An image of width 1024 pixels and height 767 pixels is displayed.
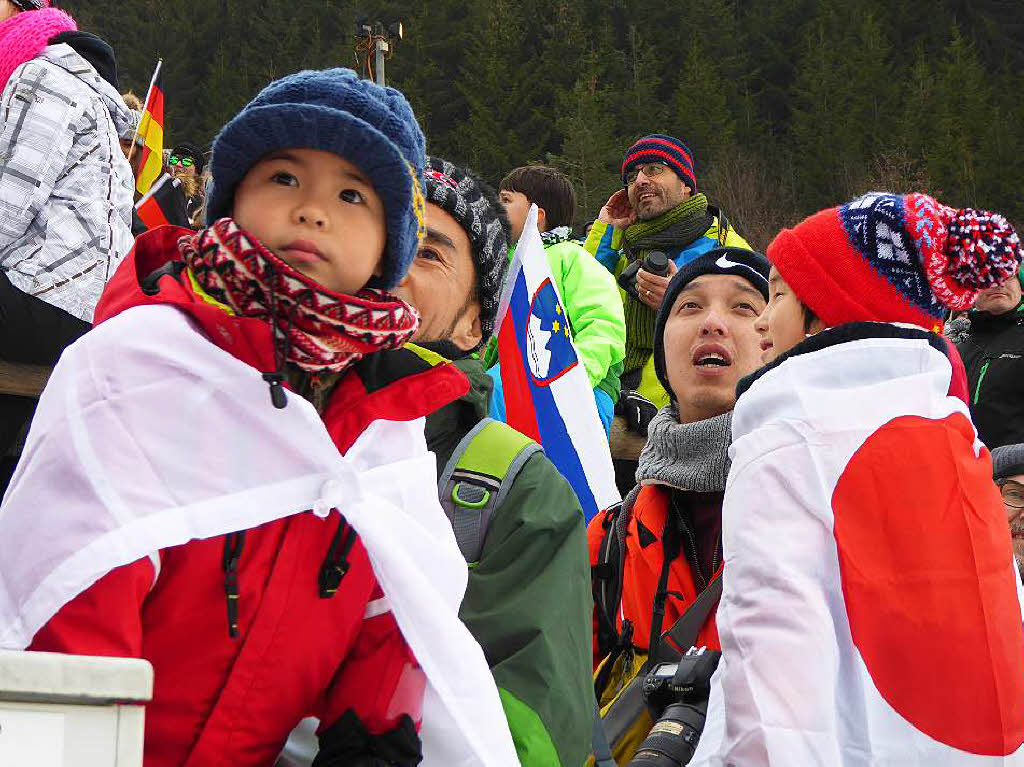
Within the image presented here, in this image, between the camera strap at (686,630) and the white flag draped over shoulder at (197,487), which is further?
the camera strap at (686,630)

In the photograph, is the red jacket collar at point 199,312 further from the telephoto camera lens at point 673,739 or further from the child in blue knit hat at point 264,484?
the telephoto camera lens at point 673,739

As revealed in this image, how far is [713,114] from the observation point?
3719 cm

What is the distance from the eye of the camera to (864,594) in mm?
2408

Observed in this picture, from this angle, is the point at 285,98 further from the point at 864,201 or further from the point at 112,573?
the point at 864,201

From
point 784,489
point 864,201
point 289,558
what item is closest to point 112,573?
point 289,558

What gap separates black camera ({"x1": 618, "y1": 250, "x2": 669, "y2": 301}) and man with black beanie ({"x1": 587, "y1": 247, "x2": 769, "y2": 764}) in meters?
1.67

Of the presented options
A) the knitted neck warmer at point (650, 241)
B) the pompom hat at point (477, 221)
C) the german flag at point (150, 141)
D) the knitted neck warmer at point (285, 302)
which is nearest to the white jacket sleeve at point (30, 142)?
the pompom hat at point (477, 221)

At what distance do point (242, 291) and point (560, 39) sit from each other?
39768 millimetres

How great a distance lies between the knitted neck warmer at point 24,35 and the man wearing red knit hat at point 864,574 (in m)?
2.17

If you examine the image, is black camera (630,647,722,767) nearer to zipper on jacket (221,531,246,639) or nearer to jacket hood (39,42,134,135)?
zipper on jacket (221,531,246,639)

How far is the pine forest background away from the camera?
111 ft

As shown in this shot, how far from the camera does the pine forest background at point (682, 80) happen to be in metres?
33.8

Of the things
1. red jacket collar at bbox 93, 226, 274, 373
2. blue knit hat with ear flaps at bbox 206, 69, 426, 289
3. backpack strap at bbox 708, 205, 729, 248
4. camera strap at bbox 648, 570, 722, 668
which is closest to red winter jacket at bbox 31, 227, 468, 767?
red jacket collar at bbox 93, 226, 274, 373

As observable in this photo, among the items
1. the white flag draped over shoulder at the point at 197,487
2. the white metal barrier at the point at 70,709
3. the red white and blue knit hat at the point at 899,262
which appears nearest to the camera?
the white metal barrier at the point at 70,709
